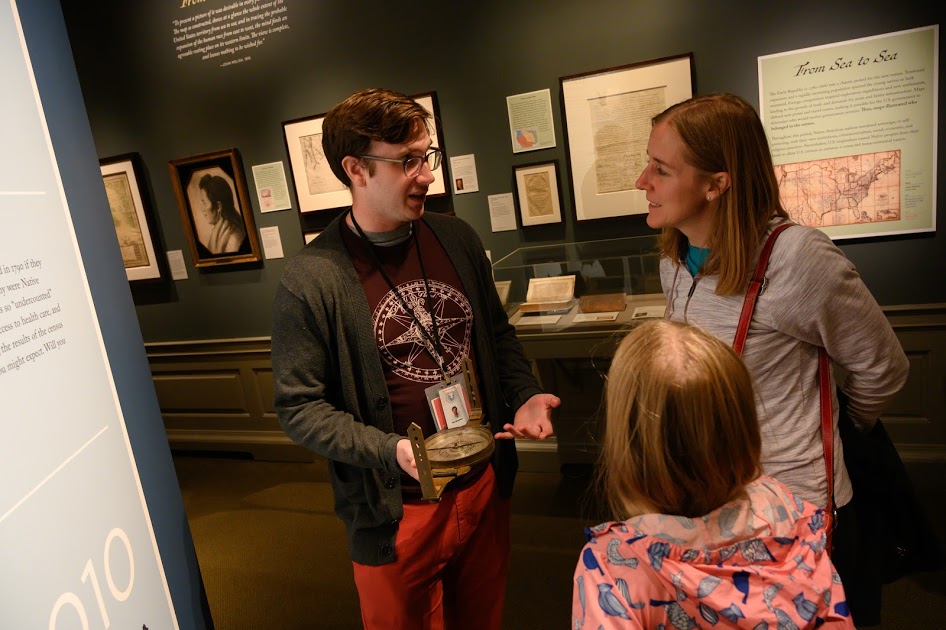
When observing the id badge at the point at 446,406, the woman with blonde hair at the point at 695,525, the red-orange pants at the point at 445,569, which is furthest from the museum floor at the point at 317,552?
the woman with blonde hair at the point at 695,525

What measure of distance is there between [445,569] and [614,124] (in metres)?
2.40

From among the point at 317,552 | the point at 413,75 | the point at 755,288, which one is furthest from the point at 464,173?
the point at 755,288

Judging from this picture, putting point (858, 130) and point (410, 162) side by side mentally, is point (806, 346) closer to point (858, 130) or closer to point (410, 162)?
point (410, 162)

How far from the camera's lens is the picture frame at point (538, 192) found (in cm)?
355

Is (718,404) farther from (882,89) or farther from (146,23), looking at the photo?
(146,23)

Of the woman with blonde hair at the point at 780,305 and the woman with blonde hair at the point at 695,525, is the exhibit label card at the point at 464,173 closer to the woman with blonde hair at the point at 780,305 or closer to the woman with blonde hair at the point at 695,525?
the woman with blonde hair at the point at 780,305

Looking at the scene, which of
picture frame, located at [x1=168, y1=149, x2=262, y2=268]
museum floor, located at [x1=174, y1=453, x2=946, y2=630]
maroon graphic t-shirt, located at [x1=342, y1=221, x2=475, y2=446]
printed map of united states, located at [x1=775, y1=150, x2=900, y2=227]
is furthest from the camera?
picture frame, located at [x1=168, y1=149, x2=262, y2=268]

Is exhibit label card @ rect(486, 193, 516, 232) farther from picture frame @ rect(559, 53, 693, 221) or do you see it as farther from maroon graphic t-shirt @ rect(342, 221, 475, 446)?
maroon graphic t-shirt @ rect(342, 221, 475, 446)

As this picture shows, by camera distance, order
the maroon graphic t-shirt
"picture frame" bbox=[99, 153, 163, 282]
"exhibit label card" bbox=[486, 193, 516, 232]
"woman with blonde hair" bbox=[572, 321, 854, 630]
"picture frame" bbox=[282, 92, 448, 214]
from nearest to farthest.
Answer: "woman with blonde hair" bbox=[572, 321, 854, 630]
the maroon graphic t-shirt
"exhibit label card" bbox=[486, 193, 516, 232]
"picture frame" bbox=[282, 92, 448, 214]
"picture frame" bbox=[99, 153, 163, 282]

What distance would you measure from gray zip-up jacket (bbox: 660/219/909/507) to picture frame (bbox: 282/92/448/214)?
263cm

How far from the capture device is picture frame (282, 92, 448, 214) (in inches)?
154

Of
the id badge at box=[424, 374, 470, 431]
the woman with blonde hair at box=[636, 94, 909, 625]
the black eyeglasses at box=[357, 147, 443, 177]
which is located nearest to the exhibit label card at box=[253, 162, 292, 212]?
the black eyeglasses at box=[357, 147, 443, 177]

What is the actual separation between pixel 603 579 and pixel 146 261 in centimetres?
451

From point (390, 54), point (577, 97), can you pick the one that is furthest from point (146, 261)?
point (577, 97)
